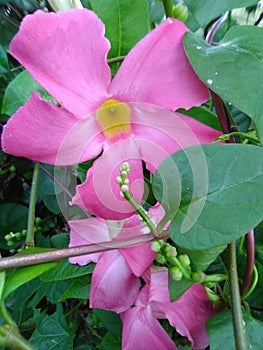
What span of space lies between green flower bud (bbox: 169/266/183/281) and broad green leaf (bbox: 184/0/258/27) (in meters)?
0.19

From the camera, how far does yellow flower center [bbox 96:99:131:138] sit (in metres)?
0.41

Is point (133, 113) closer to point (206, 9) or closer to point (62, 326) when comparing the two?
point (206, 9)

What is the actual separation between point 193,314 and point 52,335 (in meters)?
0.21

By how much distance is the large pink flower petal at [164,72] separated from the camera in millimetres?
376

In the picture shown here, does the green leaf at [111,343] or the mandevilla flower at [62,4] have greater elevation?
the mandevilla flower at [62,4]

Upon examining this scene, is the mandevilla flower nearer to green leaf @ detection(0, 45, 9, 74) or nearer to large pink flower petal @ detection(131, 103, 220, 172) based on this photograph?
large pink flower petal @ detection(131, 103, 220, 172)

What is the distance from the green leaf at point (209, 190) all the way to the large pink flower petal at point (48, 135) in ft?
0.20

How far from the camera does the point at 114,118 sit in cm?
43

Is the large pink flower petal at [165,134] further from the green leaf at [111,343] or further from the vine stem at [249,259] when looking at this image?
the green leaf at [111,343]

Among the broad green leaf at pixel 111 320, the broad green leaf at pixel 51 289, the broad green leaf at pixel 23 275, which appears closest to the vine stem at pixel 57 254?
the broad green leaf at pixel 23 275

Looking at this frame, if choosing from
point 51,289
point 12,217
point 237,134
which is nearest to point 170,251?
point 237,134

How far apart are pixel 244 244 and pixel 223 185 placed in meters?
0.12

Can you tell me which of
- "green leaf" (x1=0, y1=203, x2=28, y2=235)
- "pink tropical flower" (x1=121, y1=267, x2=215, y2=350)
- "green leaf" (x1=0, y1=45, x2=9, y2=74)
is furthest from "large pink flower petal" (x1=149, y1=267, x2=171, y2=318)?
"green leaf" (x1=0, y1=203, x2=28, y2=235)

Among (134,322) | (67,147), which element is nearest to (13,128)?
(67,147)
